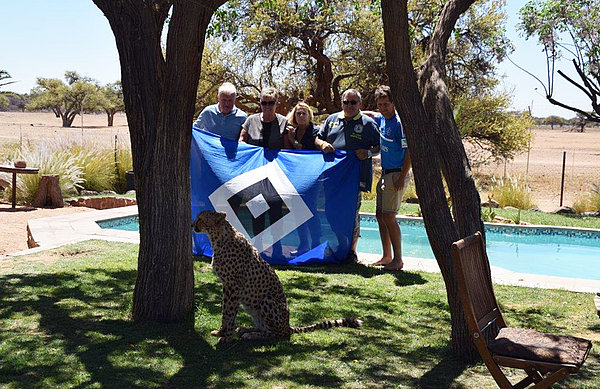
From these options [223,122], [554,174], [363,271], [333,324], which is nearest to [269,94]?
[223,122]

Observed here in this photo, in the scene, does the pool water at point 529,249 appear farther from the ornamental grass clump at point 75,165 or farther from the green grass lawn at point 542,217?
the ornamental grass clump at point 75,165

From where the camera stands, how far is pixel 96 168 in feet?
53.3

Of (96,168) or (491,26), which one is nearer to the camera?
(96,168)

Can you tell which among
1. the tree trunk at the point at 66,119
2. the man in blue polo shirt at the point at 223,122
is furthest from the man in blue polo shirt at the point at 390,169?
the tree trunk at the point at 66,119

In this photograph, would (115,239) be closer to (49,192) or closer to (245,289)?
(245,289)

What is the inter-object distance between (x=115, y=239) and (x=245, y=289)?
14.8 ft

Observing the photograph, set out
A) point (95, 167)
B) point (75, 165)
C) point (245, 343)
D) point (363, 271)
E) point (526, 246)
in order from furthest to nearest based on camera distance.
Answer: point (95, 167) → point (75, 165) → point (526, 246) → point (363, 271) → point (245, 343)

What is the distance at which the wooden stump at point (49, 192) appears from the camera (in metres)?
14.0

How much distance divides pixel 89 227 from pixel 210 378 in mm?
6314

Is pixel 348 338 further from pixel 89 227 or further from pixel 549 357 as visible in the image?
pixel 89 227

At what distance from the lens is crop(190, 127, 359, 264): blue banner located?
8203mm

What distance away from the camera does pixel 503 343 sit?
4059mm

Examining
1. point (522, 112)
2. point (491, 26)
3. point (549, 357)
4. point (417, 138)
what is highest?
point (491, 26)

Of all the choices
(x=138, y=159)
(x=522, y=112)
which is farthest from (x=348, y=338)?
(x=522, y=112)
